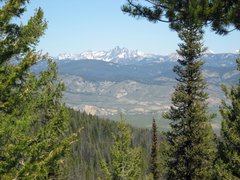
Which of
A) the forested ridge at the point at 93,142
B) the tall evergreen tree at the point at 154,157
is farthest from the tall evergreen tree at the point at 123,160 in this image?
the forested ridge at the point at 93,142

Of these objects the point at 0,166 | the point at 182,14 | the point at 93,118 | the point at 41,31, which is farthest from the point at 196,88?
the point at 93,118

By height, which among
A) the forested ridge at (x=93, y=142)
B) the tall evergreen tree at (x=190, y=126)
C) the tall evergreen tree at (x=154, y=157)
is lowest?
the forested ridge at (x=93, y=142)

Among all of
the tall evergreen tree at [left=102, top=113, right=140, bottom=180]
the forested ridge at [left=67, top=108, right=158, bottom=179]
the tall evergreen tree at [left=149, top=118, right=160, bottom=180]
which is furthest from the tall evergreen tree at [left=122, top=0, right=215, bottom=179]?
the forested ridge at [left=67, top=108, right=158, bottom=179]

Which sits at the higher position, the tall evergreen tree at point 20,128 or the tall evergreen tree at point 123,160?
the tall evergreen tree at point 20,128

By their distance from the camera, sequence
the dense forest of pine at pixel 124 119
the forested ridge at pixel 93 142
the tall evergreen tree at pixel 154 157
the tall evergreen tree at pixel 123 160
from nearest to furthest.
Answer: the dense forest of pine at pixel 124 119, the tall evergreen tree at pixel 123 160, the tall evergreen tree at pixel 154 157, the forested ridge at pixel 93 142

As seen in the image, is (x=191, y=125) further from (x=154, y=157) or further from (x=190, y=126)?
(x=154, y=157)

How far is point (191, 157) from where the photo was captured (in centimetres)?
1620

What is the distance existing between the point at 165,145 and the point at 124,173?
4373mm

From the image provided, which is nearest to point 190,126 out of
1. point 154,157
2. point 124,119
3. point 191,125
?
point 191,125

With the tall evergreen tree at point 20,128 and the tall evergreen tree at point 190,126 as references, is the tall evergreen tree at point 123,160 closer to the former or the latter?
the tall evergreen tree at point 190,126

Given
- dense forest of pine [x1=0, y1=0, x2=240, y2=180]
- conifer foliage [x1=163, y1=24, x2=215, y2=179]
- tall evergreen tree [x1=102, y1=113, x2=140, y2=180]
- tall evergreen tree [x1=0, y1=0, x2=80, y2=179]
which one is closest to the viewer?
tall evergreen tree [x1=0, y1=0, x2=80, y2=179]

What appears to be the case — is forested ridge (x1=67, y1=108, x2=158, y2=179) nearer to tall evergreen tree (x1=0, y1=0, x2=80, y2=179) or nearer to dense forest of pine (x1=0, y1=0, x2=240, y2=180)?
dense forest of pine (x1=0, y1=0, x2=240, y2=180)

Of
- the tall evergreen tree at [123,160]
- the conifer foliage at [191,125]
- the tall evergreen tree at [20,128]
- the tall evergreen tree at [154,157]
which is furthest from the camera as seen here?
the tall evergreen tree at [154,157]

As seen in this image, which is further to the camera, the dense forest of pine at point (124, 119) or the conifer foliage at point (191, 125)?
the conifer foliage at point (191, 125)
